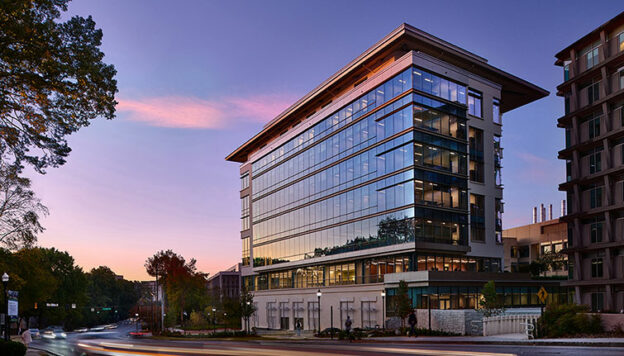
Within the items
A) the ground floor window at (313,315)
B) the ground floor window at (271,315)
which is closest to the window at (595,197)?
the ground floor window at (313,315)

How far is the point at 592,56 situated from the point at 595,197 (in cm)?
1160

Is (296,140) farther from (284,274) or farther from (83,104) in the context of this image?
(83,104)

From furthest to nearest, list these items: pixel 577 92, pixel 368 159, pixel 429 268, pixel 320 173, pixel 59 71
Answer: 1. pixel 320 173
2. pixel 368 159
3. pixel 429 268
4. pixel 577 92
5. pixel 59 71

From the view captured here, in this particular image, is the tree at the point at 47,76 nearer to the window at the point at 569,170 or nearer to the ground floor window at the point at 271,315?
the window at the point at 569,170

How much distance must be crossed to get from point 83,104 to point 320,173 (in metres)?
53.0

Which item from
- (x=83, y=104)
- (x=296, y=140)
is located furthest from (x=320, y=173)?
(x=83, y=104)

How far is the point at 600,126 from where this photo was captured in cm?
4344

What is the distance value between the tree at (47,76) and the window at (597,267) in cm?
3956

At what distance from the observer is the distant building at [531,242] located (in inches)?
3959

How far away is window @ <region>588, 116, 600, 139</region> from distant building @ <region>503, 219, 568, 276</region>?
59.6 m

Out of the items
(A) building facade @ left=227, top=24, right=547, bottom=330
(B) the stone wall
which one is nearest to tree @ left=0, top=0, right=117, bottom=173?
(B) the stone wall

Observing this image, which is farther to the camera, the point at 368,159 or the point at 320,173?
the point at 320,173

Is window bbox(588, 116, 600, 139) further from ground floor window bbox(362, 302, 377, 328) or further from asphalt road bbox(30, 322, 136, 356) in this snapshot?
asphalt road bbox(30, 322, 136, 356)

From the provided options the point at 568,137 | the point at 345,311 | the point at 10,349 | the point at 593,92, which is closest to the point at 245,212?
the point at 345,311
